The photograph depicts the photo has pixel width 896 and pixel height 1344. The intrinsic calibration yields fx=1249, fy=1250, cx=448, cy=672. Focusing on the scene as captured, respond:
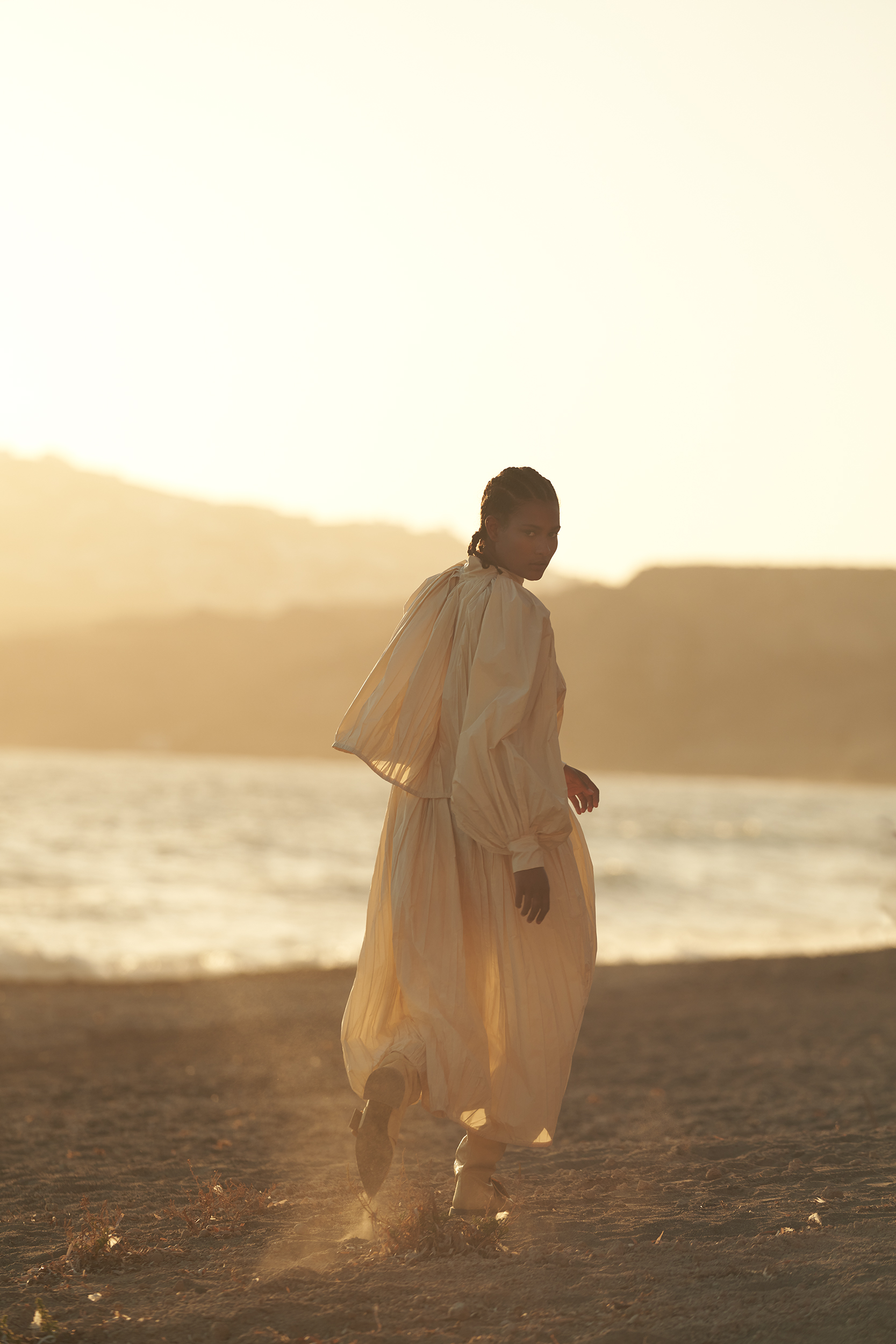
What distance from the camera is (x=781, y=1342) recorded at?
229 centimetres

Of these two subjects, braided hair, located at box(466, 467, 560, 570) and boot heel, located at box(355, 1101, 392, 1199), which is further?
braided hair, located at box(466, 467, 560, 570)

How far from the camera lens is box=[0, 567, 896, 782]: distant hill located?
88.3m

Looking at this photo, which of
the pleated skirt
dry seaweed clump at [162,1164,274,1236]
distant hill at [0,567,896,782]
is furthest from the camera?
distant hill at [0,567,896,782]

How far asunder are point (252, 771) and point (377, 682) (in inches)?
2789

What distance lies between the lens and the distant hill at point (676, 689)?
88312 millimetres

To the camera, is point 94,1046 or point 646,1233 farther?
point 94,1046

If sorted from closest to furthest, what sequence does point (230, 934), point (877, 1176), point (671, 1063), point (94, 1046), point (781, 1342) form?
point (781, 1342) → point (877, 1176) → point (671, 1063) → point (94, 1046) → point (230, 934)

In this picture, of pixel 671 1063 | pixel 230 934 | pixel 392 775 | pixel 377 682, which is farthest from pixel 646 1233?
pixel 230 934

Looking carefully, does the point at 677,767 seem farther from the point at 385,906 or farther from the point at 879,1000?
the point at 385,906

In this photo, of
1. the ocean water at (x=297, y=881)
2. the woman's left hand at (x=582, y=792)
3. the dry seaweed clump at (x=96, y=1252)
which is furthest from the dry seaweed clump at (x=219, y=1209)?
the ocean water at (x=297, y=881)

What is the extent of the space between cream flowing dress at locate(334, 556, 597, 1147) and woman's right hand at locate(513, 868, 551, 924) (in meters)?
0.02

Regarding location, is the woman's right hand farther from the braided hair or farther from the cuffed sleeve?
the braided hair

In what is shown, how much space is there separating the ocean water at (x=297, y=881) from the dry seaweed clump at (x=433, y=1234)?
291cm

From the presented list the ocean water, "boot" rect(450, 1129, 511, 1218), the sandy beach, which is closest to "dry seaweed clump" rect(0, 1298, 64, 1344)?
the sandy beach
